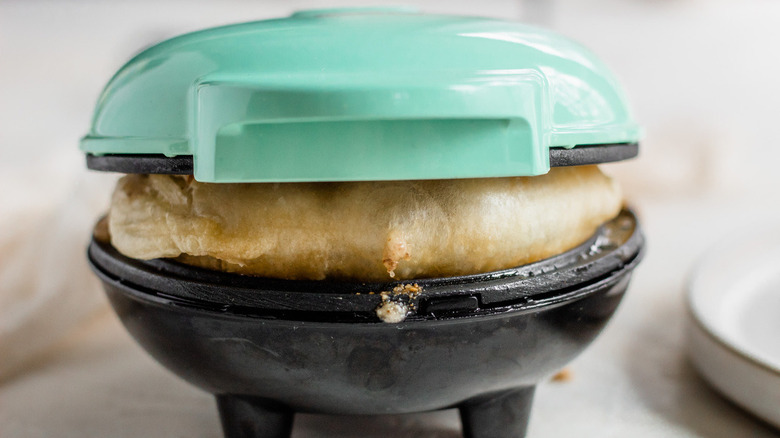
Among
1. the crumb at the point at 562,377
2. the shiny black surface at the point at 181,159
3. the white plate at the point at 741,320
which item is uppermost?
the shiny black surface at the point at 181,159

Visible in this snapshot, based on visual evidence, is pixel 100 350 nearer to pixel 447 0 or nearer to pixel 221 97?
pixel 221 97

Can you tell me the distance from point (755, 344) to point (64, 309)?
97 centimetres

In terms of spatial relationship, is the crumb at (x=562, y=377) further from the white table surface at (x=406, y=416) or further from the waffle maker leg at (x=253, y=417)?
the waffle maker leg at (x=253, y=417)

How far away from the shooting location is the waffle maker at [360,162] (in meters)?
0.46

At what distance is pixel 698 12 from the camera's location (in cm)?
190

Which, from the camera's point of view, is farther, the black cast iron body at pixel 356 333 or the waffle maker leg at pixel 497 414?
the waffle maker leg at pixel 497 414

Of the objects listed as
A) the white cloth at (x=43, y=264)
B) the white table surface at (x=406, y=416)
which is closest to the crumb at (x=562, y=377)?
the white table surface at (x=406, y=416)

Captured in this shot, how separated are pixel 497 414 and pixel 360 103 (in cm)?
34

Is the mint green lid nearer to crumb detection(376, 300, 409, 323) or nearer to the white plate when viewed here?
crumb detection(376, 300, 409, 323)

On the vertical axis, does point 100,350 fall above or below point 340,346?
below

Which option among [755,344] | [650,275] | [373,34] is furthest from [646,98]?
[373,34]

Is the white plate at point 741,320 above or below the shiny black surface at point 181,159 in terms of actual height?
below

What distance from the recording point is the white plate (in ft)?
2.18

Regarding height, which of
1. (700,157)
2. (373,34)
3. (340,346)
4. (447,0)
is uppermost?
(373,34)
